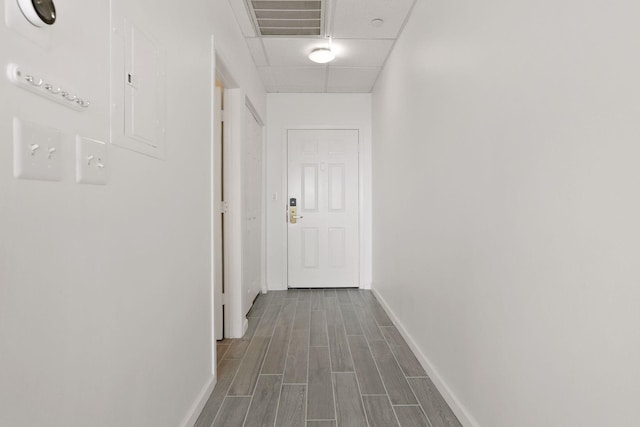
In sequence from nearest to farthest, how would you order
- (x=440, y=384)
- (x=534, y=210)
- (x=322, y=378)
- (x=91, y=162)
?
(x=91, y=162), (x=534, y=210), (x=440, y=384), (x=322, y=378)

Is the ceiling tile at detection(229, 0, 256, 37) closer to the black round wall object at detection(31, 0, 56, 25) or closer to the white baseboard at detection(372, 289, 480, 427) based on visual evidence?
the black round wall object at detection(31, 0, 56, 25)

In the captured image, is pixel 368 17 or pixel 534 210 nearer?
pixel 534 210

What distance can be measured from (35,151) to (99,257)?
34 centimetres

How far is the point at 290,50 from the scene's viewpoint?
3312mm

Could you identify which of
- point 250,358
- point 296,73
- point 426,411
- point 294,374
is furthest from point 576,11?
point 296,73

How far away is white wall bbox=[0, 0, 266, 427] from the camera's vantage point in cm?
72

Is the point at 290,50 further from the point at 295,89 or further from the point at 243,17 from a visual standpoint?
the point at 295,89

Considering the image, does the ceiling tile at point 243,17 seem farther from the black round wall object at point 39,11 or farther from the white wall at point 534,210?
the black round wall object at point 39,11

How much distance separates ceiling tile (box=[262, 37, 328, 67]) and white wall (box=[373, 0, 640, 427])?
1278 mm

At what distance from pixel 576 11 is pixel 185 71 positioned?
1481mm

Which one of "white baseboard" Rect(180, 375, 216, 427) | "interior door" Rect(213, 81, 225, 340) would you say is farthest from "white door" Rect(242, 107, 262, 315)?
"white baseboard" Rect(180, 375, 216, 427)

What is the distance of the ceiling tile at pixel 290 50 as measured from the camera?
10.3 ft

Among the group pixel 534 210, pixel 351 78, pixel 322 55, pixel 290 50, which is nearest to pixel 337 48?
pixel 322 55

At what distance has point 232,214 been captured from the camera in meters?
2.88
